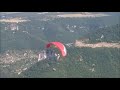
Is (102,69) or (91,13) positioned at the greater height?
(91,13)

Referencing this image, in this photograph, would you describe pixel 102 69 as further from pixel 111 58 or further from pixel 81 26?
pixel 81 26
